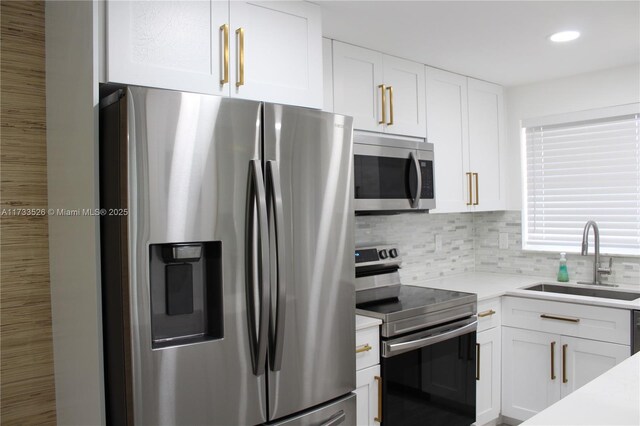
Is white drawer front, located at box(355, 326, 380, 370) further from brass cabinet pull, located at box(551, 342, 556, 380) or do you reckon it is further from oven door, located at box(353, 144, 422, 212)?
brass cabinet pull, located at box(551, 342, 556, 380)

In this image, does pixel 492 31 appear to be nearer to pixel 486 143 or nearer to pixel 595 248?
pixel 486 143

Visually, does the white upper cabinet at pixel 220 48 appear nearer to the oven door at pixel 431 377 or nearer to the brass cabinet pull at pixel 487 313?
the oven door at pixel 431 377

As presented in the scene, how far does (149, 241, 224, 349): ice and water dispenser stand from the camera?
147 cm

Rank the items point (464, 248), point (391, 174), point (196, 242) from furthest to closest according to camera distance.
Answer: point (464, 248), point (391, 174), point (196, 242)

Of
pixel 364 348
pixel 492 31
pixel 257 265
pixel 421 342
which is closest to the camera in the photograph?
pixel 257 265

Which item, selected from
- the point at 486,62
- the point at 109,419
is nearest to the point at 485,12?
the point at 486,62

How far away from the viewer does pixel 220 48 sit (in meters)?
1.76

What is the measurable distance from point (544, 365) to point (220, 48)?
8.38 ft

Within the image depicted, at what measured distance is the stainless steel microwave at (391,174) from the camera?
95.3 inches

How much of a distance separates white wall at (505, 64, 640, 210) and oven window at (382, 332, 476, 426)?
1.49m

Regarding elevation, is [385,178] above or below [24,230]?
above

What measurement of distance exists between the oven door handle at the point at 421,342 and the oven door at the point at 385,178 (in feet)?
2.18

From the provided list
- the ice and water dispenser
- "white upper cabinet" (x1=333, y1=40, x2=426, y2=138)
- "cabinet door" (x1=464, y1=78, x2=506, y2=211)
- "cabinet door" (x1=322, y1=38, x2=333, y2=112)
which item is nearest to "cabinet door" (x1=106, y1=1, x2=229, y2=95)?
the ice and water dispenser

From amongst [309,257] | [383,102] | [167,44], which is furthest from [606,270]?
[167,44]
